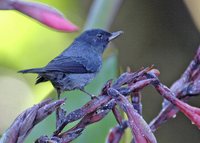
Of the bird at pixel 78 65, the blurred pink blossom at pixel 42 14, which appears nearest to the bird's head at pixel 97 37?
the bird at pixel 78 65

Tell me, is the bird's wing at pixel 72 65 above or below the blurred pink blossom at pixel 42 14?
below

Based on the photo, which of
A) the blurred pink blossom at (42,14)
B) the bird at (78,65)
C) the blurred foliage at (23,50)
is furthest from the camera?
the blurred foliage at (23,50)

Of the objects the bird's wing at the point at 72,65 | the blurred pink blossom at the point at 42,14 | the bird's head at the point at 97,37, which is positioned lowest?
the bird's wing at the point at 72,65

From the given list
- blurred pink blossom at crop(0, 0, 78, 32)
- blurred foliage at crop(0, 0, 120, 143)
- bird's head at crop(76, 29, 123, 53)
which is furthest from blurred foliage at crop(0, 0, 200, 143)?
blurred pink blossom at crop(0, 0, 78, 32)

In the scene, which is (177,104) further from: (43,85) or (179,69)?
(179,69)

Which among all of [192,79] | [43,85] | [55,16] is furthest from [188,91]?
[43,85]

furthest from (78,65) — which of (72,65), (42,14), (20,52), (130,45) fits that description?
(130,45)

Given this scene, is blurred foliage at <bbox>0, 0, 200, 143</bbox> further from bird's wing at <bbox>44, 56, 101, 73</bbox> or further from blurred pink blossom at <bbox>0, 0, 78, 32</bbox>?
blurred pink blossom at <bbox>0, 0, 78, 32</bbox>

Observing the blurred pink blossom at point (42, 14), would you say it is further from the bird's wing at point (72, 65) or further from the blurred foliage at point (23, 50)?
the blurred foliage at point (23, 50)
